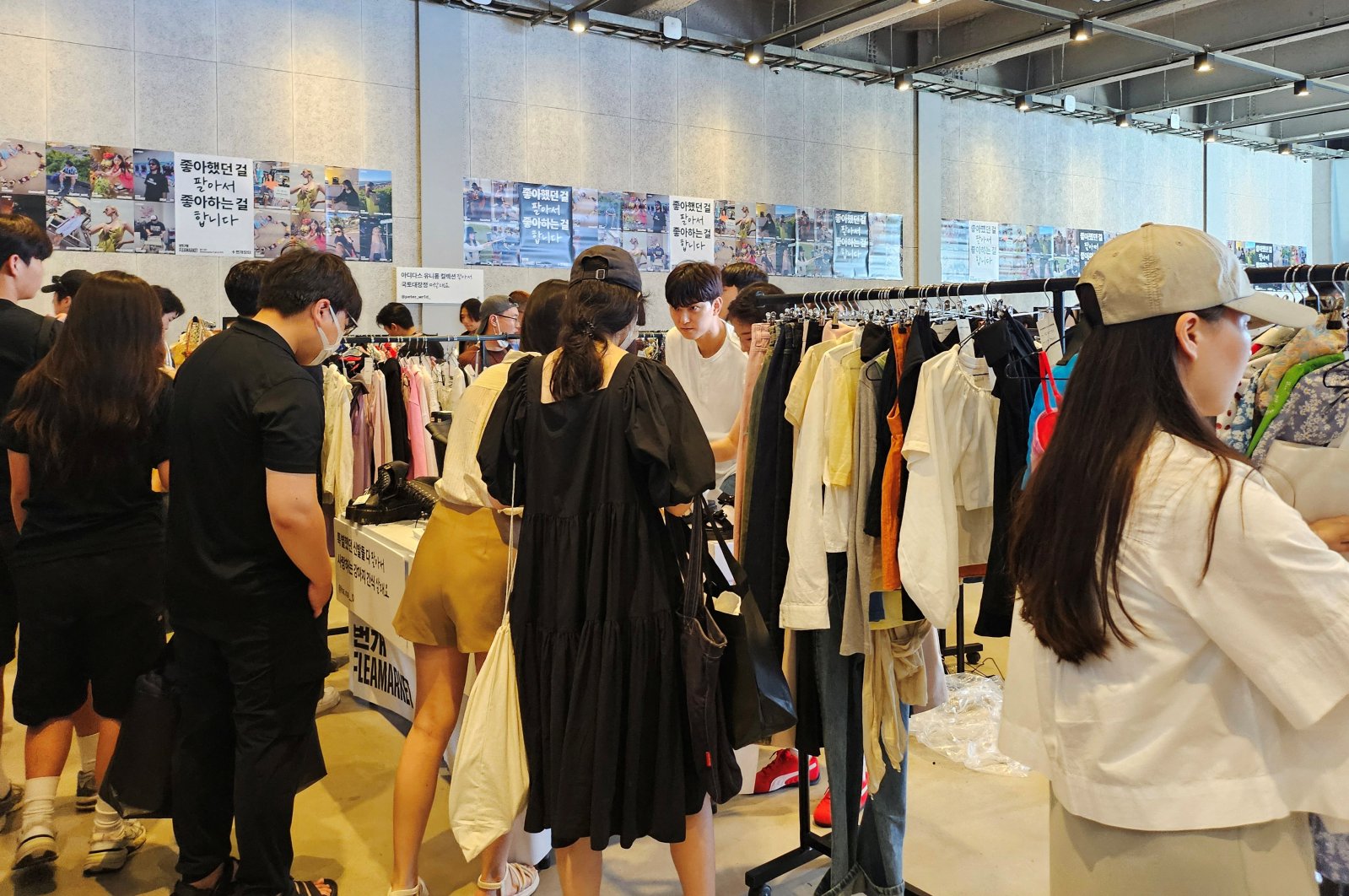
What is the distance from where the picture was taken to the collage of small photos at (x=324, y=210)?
24.4 ft

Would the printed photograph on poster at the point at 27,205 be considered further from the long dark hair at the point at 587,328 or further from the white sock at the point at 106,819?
the long dark hair at the point at 587,328

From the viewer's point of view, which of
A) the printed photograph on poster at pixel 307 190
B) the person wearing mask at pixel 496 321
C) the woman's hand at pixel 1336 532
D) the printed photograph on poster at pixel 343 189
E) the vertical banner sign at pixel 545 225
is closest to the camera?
the woman's hand at pixel 1336 532

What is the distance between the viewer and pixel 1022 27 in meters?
9.65

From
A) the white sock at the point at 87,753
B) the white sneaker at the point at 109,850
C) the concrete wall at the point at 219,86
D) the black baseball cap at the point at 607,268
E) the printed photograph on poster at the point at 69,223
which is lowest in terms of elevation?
the white sneaker at the point at 109,850

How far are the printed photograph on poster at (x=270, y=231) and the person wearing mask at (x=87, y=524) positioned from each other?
16.5ft

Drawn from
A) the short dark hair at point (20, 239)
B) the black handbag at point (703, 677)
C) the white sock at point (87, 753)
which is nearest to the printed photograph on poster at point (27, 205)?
the short dark hair at point (20, 239)

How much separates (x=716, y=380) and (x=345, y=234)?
493cm

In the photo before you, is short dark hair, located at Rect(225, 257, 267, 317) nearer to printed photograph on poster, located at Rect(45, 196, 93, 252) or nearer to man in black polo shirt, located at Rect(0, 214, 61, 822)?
man in black polo shirt, located at Rect(0, 214, 61, 822)

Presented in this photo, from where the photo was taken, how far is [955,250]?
1113 centimetres

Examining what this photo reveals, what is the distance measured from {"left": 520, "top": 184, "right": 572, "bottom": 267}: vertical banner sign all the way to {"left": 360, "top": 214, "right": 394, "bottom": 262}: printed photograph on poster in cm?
112

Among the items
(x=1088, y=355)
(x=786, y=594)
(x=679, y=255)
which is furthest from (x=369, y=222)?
(x=1088, y=355)

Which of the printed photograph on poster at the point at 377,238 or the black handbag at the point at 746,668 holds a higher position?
the printed photograph on poster at the point at 377,238

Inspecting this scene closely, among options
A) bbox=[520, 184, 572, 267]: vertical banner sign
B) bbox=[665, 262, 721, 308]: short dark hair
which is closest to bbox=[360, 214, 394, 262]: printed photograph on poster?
bbox=[520, 184, 572, 267]: vertical banner sign

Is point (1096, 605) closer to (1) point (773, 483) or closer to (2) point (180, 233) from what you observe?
(1) point (773, 483)
